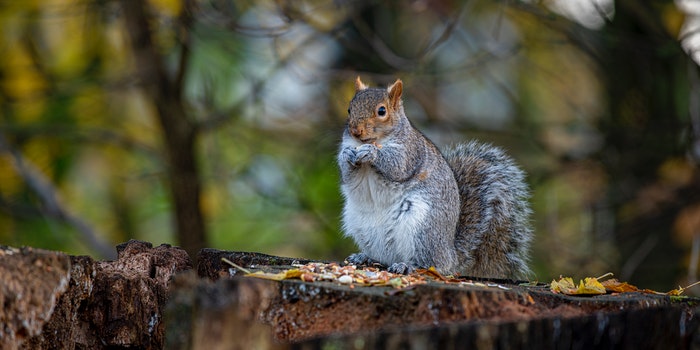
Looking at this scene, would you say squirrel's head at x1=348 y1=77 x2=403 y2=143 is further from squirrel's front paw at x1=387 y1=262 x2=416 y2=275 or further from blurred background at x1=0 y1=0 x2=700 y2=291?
blurred background at x1=0 y1=0 x2=700 y2=291

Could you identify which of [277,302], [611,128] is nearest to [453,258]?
[277,302]

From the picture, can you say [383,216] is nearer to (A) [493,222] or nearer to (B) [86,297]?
(A) [493,222]

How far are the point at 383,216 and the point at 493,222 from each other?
453 millimetres

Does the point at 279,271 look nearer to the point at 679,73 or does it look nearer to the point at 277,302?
the point at 277,302

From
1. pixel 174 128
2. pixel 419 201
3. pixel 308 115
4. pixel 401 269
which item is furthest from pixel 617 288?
pixel 308 115

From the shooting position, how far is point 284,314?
1.62 meters

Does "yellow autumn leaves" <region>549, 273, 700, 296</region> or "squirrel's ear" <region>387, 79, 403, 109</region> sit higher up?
"squirrel's ear" <region>387, 79, 403, 109</region>

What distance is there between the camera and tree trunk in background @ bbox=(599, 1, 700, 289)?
401 cm

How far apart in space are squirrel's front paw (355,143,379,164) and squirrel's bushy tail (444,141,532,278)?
427 millimetres

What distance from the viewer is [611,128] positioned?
4.12 meters

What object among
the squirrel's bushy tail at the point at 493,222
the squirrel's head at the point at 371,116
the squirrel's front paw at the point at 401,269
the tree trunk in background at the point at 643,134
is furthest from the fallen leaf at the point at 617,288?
the tree trunk in background at the point at 643,134

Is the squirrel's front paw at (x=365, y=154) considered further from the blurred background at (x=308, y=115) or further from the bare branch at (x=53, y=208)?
the bare branch at (x=53, y=208)

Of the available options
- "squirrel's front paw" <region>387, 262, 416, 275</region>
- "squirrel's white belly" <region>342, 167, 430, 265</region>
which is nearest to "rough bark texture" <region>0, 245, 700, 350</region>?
"squirrel's front paw" <region>387, 262, 416, 275</region>

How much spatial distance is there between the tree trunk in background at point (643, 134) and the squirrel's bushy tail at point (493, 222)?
1268mm
